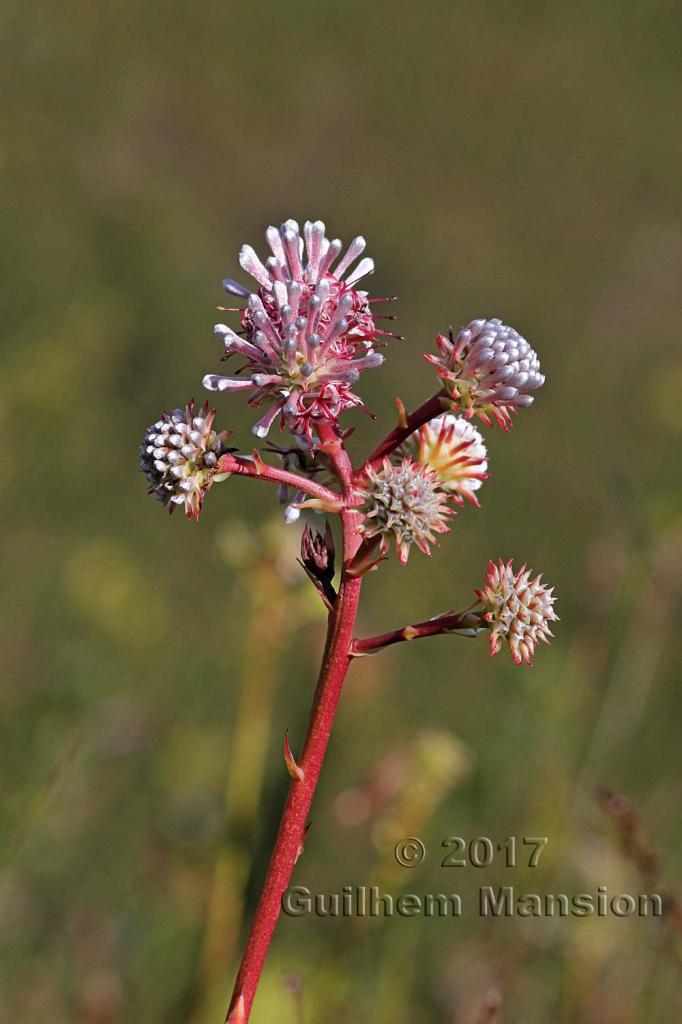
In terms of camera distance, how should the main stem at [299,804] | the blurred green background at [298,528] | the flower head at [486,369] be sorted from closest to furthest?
1. the main stem at [299,804]
2. the flower head at [486,369]
3. the blurred green background at [298,528]

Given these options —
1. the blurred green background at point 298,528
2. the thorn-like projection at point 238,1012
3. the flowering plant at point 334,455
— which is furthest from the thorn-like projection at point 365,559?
the blurred green background at point 298,528

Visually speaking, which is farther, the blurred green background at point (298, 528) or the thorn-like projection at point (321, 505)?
the blurred green background at point (298, 528)

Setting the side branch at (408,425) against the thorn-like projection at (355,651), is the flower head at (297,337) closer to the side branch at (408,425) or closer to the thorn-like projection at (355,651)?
the side branch at (408,425)

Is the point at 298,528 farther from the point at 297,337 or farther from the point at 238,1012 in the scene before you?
the point at 238,1012

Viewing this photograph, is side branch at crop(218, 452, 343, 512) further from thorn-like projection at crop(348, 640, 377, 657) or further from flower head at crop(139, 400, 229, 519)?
thorn-like projection at crop(348, 640, 377, 657)

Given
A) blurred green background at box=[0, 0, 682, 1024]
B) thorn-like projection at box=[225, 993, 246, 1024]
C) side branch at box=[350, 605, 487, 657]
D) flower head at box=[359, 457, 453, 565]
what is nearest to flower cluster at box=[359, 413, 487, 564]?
flower head at box=[359, 457, 453, 565]

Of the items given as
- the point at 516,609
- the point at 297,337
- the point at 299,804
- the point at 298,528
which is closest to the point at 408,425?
the point at 297,337

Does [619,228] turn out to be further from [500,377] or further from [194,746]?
[500,377]
